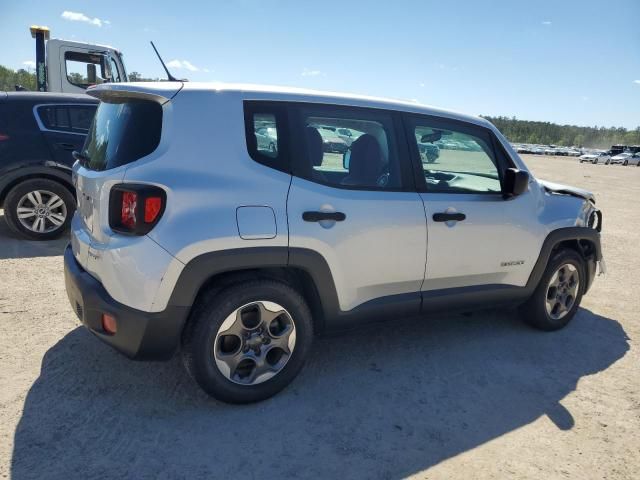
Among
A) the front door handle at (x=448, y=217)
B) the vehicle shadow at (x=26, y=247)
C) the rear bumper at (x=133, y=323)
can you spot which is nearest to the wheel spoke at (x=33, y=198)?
the vehicle shadow at (x=26, y=247)

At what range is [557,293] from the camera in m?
4.10

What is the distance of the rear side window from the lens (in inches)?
105

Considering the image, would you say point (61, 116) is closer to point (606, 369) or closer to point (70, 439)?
point (70, 439)

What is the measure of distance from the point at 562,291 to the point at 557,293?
0.07m

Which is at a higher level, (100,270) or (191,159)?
(191,159)

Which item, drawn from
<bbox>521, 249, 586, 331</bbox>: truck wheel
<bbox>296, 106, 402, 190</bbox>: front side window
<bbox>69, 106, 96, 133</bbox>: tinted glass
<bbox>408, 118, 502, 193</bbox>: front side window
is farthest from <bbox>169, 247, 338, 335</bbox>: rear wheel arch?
<bbox>69, 106, 96, 133</bbox>: tinted glass

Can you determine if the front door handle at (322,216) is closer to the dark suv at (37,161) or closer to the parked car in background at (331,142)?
the parked car in background at (331,142)

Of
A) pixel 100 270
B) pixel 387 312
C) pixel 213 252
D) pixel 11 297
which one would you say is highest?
pixel 213 252

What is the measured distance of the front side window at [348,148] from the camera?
2838 millimetres

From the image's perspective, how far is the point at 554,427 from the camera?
277 cm

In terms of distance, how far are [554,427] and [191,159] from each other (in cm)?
251

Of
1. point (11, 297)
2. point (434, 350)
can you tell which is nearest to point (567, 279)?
point (434, 350)

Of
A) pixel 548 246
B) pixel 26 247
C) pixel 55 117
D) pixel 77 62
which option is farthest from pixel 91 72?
pixel 548 246

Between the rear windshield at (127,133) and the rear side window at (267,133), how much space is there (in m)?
0.47
